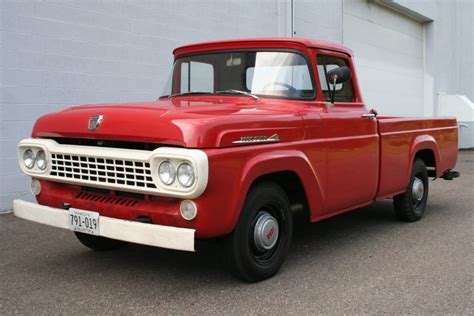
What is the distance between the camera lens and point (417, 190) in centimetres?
629

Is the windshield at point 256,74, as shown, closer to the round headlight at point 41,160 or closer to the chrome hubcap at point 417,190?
the round headlight at point 41,160

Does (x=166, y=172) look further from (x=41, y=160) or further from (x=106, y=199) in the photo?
(x=41, y=160)

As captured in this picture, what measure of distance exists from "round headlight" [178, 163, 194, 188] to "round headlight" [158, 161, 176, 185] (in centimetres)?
5

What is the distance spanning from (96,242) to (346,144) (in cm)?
240

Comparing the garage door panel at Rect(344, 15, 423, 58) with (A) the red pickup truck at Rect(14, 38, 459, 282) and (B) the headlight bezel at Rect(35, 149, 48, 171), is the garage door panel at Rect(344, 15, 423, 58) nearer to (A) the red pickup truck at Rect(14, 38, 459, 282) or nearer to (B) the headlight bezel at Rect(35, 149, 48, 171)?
(A) the red pickup truck at Rect(14, 38, 459, 282)

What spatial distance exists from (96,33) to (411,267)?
5170mm

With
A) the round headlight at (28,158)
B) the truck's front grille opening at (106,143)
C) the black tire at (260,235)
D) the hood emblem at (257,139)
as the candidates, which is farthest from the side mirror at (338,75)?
the round headlight at (28,158)

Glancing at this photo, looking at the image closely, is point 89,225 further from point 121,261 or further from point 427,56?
point 427,56

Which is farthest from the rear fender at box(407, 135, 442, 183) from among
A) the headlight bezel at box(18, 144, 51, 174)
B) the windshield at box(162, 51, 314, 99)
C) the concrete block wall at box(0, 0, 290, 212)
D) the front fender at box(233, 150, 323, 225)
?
the concrete block wall at box(0, 0, 290, 212)

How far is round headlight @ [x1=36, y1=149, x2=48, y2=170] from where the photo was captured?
416 centimetres

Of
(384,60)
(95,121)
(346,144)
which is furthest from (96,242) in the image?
(384,60)

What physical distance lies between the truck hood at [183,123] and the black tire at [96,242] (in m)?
1.03

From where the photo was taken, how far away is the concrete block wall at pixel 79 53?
6555mm

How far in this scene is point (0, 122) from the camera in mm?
6496
